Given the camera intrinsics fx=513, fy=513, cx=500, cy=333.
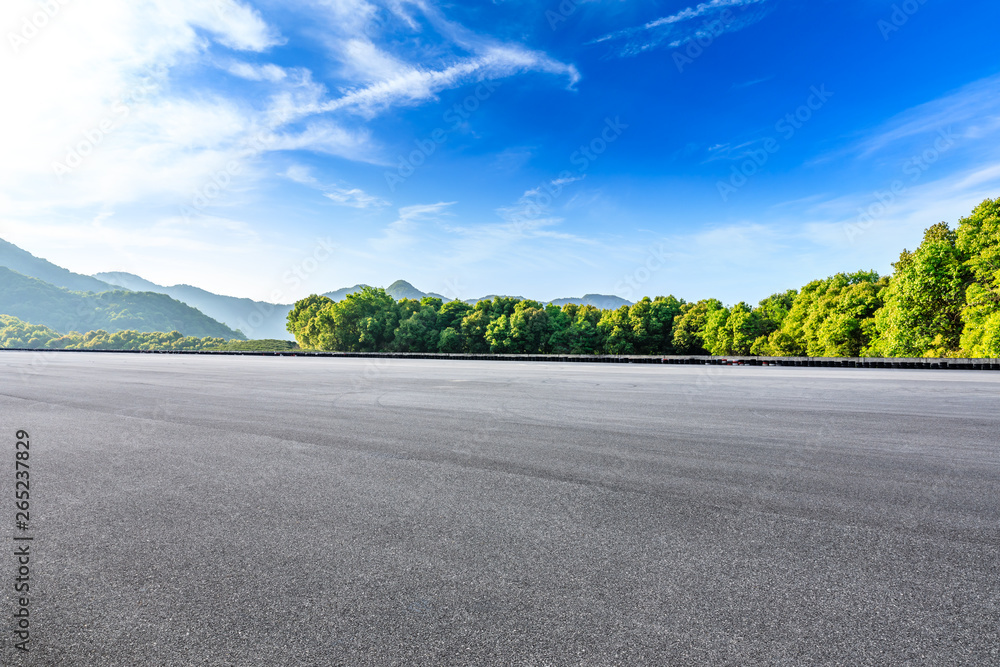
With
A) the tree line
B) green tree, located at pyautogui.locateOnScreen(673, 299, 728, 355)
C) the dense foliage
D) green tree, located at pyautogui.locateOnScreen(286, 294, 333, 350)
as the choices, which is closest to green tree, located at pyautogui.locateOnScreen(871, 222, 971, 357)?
the tree line

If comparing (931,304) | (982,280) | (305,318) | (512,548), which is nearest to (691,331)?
(931,304)

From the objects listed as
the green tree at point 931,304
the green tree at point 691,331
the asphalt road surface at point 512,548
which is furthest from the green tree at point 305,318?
the asphalt road surface at point 512,548

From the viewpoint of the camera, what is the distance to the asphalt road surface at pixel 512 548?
2506 millimetres

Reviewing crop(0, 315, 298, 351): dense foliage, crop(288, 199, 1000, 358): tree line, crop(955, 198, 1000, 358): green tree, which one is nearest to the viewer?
crop(955, 198, 1000, 358): green tree

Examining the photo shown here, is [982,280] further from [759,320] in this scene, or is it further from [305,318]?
[305,318]

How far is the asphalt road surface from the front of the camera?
2506 millimetres

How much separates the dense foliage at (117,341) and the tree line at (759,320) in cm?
Result: 1581

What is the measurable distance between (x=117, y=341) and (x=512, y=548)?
175 metres

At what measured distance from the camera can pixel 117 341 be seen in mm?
142250

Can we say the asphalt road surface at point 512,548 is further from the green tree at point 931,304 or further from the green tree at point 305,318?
the green tree at point 305,318

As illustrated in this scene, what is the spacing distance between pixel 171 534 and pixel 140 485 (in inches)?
75.6

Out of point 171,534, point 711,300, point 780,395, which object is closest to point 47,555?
point 171,534

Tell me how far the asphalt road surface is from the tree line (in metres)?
43.7

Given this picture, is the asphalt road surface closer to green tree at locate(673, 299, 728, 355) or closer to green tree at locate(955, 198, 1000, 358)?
green tree at locate(955, 198, 1000, 358)
